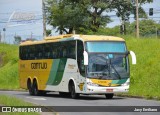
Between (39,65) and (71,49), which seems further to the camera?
(39,65)

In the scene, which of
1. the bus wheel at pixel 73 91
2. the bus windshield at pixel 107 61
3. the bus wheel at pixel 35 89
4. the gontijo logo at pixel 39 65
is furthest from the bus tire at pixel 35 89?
the bus windshield at pixel 107 61

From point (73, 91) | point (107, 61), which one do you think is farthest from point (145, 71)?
point (107, 61)

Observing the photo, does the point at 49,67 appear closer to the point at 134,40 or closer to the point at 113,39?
the point at 113,39

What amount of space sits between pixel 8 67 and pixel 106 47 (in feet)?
121

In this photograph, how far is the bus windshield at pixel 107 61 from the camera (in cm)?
2602

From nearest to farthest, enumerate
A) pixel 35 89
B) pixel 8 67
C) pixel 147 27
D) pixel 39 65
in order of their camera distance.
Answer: pixel 39 65 → pixel 35 89 → pixel 8 67 → pixel 147 27

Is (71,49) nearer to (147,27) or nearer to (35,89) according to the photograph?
(35,89)

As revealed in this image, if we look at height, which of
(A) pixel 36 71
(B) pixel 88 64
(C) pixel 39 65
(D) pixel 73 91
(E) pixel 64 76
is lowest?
(D) pixel 73 91

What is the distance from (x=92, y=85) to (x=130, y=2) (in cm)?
4205

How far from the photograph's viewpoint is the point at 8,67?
203ft

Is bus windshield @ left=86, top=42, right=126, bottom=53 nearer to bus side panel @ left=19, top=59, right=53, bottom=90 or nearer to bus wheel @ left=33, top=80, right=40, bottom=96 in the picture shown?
bus side panel @ left=19, top=59, right=53, bottom=90

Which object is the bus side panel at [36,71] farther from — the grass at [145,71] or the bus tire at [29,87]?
the grass at [145,71]

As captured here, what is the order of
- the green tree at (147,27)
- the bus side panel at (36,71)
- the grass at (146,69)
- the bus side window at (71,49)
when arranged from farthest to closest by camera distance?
the green tree at (147,27) → the bus side panel at (36,71) → the grass at (146,69) → the bus side window at (71,49)

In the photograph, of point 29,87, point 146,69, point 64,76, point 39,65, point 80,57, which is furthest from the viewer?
point 146,69
